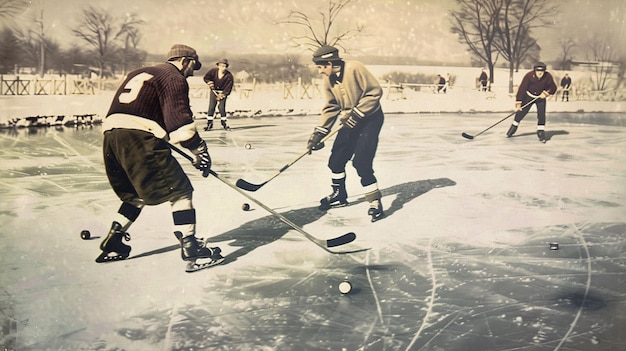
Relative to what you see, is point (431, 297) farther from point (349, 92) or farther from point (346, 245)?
point (349, 92)

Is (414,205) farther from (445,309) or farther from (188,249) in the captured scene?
(188,249)

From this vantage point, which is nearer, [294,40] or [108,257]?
[108,257]

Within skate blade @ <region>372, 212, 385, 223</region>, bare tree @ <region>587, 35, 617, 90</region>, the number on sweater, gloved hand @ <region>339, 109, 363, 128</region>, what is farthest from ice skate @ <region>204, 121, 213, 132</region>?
bare tree @ <region>587, 35, 617, 90</region>

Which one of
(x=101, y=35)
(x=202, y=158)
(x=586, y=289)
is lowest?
(x=586, y=289)

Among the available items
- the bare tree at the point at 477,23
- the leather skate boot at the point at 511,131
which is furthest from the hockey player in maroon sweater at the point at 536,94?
the bare tree at the point at 477,23

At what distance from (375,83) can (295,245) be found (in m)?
0.79

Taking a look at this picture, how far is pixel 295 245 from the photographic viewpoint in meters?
2.46

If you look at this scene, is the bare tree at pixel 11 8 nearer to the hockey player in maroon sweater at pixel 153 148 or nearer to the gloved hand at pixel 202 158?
the hockey player in maroon sweater at pixel 153 148

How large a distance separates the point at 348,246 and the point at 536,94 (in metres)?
1.22

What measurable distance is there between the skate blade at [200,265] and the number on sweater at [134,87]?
671 mm

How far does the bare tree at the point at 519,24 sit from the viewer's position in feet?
9.01

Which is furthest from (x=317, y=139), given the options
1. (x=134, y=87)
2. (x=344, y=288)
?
(x=134, y=87)

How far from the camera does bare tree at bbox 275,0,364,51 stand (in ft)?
8.26

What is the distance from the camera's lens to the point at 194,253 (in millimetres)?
2316
